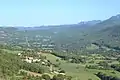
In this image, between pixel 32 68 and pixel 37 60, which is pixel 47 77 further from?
pixel 37 60

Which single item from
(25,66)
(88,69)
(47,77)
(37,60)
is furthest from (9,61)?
(88,69)

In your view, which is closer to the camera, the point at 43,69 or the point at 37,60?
the point at 43,69

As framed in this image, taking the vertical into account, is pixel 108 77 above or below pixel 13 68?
below

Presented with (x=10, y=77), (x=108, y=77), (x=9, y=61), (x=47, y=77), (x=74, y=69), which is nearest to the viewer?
(x=10, y=77)

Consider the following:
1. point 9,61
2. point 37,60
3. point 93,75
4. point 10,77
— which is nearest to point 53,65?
point 37,60

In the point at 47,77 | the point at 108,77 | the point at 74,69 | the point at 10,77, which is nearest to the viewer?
the point at 10,77

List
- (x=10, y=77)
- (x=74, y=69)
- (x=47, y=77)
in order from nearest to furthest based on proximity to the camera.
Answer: (x=10, y=77) < (x=47, y=77) < (x=74, y=69)

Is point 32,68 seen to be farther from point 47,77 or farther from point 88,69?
point 88,69

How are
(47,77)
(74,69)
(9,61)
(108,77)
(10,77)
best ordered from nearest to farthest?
(10,77)
(47,77)
(9,61)
(108,77)
(74,69)

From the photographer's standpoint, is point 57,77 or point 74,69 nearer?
point 57,77
